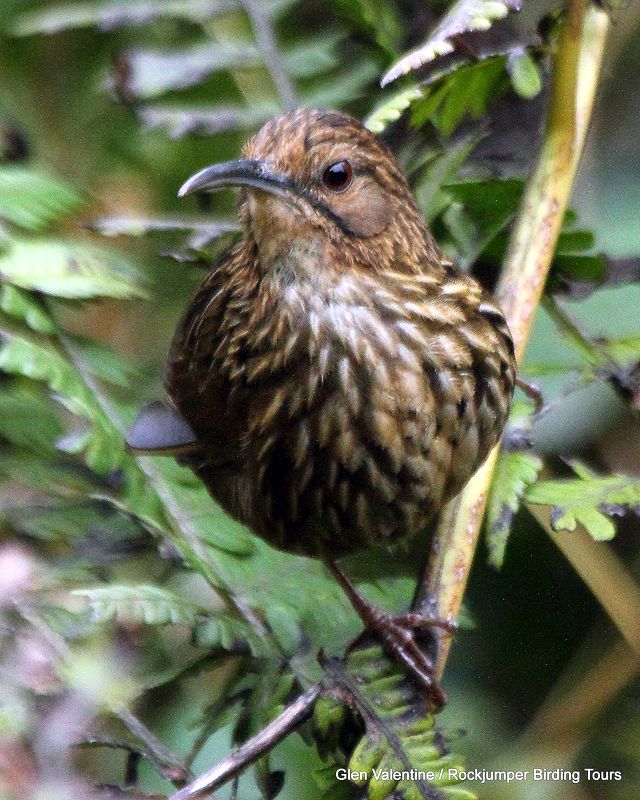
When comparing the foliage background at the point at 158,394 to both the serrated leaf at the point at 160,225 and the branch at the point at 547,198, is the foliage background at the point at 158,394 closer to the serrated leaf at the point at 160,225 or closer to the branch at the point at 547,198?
the serrated leaf at the point at 160,225

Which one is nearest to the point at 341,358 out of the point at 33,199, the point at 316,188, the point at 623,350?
the point at 316,188

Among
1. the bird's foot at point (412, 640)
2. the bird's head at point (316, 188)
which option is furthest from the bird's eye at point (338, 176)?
the bird's foot at point (412, 640)

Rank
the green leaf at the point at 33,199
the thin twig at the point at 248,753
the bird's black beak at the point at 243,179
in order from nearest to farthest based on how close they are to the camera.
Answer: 1. the thin twig at the point at 248,753
2. the bird's black beak at the point at 243,179
3. the green leaf at the point at 33,199

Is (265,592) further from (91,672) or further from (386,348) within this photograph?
(91,672)

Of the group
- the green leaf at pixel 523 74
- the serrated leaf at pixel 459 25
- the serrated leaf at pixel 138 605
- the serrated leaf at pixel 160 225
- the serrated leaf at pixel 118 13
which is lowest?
the serrated leaf at pixel 138 605

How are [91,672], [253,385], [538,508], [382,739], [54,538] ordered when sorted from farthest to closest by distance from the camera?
1. [538,508]
2. [54,538]
3. [253,385]
4. [382,739]
5. [91,672]

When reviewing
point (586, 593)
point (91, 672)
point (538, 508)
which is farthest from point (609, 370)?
point (91, 672)
